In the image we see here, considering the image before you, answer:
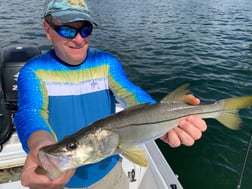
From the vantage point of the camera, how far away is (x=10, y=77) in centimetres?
560

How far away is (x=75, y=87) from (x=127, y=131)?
973mm

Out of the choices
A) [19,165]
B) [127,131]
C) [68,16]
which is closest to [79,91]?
[68,16]

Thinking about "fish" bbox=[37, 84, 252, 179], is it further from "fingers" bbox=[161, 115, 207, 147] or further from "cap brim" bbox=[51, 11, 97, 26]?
"cap brim" bbox=[51, 11, 97, 26]

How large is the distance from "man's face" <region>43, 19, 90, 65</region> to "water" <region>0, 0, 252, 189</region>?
180 inches

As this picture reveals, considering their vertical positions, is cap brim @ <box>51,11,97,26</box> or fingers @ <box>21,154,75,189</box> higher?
cap brim @ <box>51,11,97,26</box>

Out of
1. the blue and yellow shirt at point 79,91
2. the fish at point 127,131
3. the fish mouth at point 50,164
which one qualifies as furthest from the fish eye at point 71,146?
the blue and yellow shirt at point 79,91

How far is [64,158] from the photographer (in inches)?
75.7

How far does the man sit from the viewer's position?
2742mm

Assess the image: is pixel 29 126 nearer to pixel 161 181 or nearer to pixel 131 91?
pixel 131 91

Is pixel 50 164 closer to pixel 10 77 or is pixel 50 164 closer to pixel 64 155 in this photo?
pixel 64 155

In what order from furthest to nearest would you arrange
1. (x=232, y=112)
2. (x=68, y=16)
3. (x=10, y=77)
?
(x=10, y=77) → (x=68, y=16) → (x=232, y=112)

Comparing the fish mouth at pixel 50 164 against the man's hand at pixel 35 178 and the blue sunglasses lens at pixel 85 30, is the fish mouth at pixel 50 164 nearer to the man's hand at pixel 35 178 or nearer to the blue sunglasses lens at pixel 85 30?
the man's hand at pixel 35 178

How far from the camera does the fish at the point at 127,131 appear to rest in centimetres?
192

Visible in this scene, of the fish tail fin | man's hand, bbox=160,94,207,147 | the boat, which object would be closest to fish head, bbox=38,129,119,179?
man's hand, bbox=160,94,207,147
